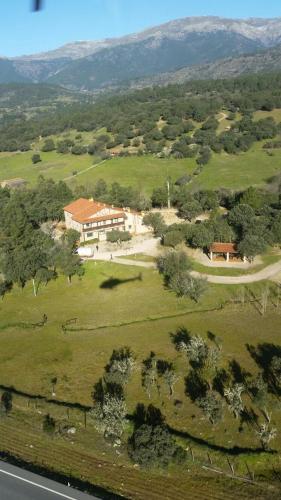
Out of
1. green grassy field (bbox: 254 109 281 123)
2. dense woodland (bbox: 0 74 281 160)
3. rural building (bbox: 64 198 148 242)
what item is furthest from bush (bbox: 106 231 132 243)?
green grassy field (bbox: 254 109 281 123)

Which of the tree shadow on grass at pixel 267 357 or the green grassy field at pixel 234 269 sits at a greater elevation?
the green grassy field at pixel 234 269

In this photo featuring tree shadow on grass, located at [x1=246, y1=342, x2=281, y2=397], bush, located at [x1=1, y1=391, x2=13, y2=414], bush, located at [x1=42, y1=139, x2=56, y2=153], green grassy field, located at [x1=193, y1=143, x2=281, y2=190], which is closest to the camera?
bush, located at [x1=1, y1=391, x2=13, y2=414]

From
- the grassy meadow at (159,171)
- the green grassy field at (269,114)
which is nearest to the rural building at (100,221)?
the grassy meadow at (159,171)

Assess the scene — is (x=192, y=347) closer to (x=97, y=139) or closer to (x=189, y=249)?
(x=189, y=249)

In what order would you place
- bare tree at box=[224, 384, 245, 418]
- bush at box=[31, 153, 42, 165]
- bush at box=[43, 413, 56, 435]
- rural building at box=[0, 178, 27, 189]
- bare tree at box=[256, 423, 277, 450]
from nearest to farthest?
bare tree at box=[256, 423, 277, 450], bush at box=[43, 413, 56, 435], bare tree at box=[224, 384, 245, 418], rural building at box=[0, 178, 27, 189], bush at box=[31, 153, 42, 165]

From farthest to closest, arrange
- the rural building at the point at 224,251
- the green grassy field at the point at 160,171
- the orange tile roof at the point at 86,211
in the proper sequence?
1. the green grassy field at the point at 160,171
2. the orange tile roof at the point at 86,211
3. the rural building at the point at 224,251

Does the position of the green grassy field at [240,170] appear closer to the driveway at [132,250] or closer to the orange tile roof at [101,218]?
the orange tile roof at [101,218]

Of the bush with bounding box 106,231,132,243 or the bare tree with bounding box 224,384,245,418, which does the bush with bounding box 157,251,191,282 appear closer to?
the bush with bounding box 106,231,132,243

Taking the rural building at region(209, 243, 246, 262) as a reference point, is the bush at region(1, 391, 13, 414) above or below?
below
